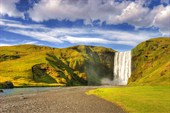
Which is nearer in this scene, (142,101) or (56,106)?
(56,106)

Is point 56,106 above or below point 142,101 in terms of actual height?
below

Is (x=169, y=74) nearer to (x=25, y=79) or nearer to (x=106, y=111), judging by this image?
(x=25, y=79)

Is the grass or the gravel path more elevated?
the grass

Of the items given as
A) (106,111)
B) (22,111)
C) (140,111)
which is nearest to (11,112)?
(22,111)

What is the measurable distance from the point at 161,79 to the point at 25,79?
310 ft

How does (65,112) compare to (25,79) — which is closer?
(65,112)

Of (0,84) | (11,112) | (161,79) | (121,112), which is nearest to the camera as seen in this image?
(11,112)

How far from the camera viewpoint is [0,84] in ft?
454

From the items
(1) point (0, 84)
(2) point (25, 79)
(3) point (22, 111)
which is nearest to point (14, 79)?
(2) point (25, 79)

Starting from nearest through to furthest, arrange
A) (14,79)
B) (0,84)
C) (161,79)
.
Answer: (0,84), (161,79), (14,79)

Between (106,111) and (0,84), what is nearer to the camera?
(106,111)

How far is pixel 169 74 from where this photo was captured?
149 meters

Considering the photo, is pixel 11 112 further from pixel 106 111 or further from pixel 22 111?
pixel 106 111

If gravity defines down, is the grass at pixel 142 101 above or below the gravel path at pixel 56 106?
above
